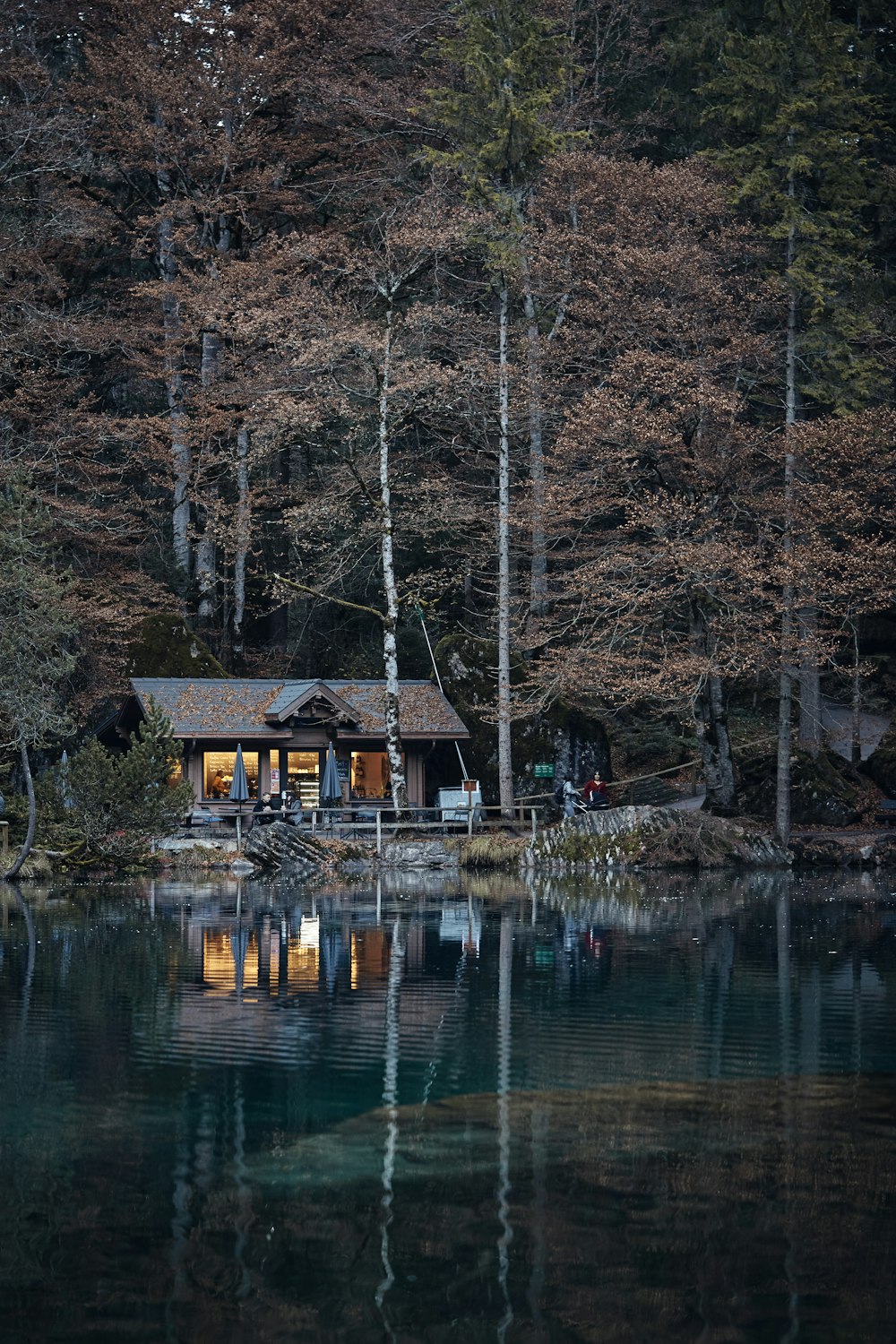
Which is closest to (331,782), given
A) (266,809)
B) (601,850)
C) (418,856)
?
(266,809)

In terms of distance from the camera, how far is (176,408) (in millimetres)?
46625

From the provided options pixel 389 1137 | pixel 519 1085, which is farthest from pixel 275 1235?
pixel 519 1085

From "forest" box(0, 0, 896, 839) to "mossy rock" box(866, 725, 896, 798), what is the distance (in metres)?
2.00

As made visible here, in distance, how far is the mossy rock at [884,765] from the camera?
4200 centimetres

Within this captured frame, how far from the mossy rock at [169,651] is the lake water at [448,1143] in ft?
77.5

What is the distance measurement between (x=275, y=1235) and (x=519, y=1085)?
422 cm

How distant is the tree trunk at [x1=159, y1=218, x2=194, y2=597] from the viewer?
150 feet

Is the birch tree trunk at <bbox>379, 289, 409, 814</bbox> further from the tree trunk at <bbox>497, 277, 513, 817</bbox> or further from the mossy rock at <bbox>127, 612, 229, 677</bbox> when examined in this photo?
the mossy rock at <bbox>127, 612, 229, 677</bbox>

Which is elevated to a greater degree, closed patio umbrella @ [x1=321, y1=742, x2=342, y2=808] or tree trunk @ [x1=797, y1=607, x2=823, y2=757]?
tree trunk @ [x1=797, y1=607, x2=823, y2=757]

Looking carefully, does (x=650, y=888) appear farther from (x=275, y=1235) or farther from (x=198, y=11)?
(x=198, y=11)

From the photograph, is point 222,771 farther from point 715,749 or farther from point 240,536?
point 715,749

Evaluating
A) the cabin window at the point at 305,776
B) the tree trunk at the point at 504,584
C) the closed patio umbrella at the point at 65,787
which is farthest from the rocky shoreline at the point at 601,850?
the cabin window at the point at 305,776

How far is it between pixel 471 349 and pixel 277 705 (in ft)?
40.5

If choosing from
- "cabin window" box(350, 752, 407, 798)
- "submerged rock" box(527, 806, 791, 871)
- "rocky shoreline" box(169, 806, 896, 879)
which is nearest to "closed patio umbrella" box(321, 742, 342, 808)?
"rocky shoreline" box(169, 806, 896, 879)
